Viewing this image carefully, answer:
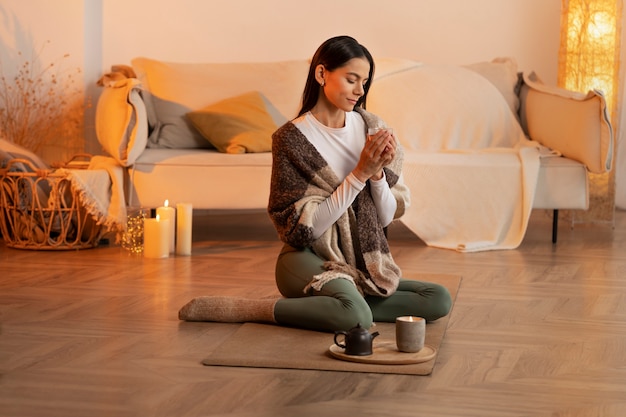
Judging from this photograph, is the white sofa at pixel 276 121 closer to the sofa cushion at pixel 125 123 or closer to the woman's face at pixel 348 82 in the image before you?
the sofa cushion at pixel 125 123

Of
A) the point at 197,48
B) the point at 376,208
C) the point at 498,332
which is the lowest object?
the point at 498,332

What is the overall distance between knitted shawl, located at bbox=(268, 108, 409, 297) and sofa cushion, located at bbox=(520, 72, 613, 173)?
1977 mm

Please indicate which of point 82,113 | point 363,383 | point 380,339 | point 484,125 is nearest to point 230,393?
point 363,383

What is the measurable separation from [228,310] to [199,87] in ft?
7.57

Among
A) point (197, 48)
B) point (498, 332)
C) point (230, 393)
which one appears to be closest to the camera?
point (230, 393)

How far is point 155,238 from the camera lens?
394cm

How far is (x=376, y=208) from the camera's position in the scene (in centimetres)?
268

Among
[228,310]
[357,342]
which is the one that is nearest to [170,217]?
[228,310]

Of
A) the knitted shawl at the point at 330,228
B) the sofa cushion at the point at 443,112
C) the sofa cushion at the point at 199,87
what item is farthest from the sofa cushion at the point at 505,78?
the knitted shawl at the point at 330,228

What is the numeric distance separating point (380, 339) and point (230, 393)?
586mm

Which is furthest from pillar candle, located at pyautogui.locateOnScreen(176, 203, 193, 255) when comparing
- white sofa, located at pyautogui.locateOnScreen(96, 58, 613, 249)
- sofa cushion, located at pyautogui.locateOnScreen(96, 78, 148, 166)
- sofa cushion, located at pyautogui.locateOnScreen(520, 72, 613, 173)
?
sofa cushion, located at pyautogui.locateOnScreen(520, 72, 613, 173)

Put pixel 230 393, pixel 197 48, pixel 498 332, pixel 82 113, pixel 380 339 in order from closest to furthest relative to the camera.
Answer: pixel 230 393, pixel 380 339, pixel 498 332, pixel 82 113, pixel 197 48

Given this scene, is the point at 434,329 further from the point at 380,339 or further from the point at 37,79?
the point at 37,79

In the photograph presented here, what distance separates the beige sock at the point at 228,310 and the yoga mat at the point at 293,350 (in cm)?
4
